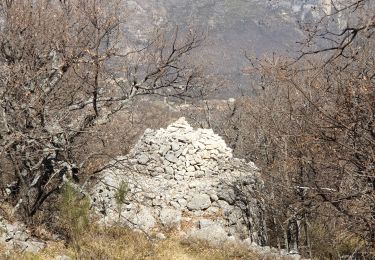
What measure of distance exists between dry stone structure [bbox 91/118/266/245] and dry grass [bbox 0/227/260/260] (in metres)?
1.09

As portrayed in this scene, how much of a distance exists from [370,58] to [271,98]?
13.9 metres

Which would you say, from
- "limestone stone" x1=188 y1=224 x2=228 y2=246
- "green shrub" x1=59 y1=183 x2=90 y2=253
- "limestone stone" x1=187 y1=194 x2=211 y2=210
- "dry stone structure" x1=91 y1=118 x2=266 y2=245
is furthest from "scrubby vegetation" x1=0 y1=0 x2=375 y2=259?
"limestone stone" x1=187 y1=194 x2=211 y2=210

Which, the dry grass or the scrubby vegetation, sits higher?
the scrubby vegetation

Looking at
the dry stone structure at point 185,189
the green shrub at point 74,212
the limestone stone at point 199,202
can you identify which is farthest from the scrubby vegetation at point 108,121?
the limestone stone at point 199,202

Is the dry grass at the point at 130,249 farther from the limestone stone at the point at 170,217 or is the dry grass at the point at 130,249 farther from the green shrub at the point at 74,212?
the limestone stone at the point at 170,217

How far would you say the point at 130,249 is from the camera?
28.3ft

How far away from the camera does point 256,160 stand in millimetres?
22438

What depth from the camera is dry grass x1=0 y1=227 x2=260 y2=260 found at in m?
Result: 8.09

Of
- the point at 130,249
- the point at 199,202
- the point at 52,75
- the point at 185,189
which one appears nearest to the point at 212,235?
the point at 199,202

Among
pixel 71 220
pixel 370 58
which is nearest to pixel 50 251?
pixel 71 220

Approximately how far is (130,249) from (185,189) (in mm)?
5117

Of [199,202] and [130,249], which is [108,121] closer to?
[199,202]

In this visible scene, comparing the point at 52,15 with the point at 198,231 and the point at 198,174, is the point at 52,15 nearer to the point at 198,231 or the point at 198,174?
the point at 198,174

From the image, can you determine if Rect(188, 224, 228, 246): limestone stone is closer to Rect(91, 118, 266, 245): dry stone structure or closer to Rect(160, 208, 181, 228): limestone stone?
Rect(91, 118, 266, 245): dry stone structure
